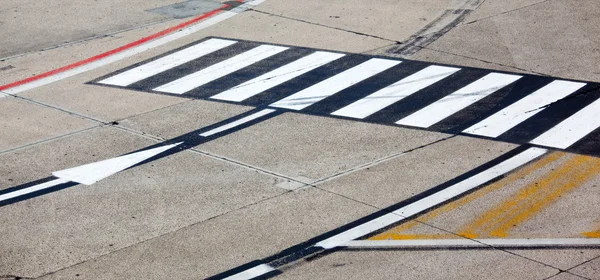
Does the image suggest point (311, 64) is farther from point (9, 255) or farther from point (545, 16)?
point (9, 255)

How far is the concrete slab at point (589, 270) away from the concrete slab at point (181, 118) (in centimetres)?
586

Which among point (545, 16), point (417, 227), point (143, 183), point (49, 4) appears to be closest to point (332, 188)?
point (417, 227)

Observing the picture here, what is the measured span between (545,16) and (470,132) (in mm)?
5825

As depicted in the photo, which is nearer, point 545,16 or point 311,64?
point 311,64

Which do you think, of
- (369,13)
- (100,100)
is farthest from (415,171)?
(369,13)

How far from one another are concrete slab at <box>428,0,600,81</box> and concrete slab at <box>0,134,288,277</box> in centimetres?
575

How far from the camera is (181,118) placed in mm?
13391

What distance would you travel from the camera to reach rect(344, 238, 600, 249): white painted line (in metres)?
9.61

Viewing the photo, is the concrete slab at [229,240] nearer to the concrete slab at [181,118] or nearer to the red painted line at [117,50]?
the concrete slab at [181,118]

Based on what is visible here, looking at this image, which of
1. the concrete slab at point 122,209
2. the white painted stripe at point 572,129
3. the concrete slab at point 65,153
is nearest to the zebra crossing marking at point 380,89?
the white painted stripe at point 572,129

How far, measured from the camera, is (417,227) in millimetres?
10055

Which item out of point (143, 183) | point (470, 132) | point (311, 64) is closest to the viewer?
point (143, 183)

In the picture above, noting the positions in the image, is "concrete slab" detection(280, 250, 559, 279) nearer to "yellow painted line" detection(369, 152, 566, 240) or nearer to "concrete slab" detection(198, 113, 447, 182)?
"yellow painted line" detection(369, 152, 566, 240)

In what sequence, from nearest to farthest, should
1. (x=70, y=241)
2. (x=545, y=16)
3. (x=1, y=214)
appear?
(x=70, y=241), (x=1, y=214), (x=545, y=16)
